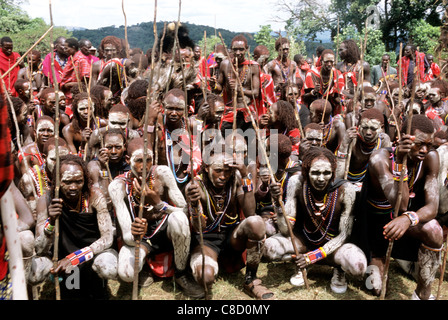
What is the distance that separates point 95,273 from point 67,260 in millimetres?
389

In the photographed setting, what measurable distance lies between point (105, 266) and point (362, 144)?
11.2 ft

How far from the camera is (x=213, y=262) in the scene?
3803 millimetres

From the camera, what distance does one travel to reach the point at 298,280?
4078 mm

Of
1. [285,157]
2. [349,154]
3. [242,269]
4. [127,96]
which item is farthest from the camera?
[127,96]

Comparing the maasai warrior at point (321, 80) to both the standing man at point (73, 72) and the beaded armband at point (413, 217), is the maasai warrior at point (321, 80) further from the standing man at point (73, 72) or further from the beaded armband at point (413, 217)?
the beaded armband at point (413, 217)

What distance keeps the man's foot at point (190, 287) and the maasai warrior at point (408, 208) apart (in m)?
1.66

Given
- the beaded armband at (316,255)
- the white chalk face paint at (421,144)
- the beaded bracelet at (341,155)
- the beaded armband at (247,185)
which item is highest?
the white chalk face paint at (421,144)

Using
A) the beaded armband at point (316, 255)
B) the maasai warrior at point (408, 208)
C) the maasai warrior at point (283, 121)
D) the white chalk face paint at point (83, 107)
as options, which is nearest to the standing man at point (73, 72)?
the white chalk face paint at point (83, 107)

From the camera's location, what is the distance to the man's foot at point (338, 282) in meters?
3.97

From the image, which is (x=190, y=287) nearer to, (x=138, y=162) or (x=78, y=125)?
(x=138, y=162)

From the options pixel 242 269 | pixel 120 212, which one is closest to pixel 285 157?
pixel 242 269

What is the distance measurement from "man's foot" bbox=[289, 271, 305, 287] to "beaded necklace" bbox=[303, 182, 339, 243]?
0.37 metres

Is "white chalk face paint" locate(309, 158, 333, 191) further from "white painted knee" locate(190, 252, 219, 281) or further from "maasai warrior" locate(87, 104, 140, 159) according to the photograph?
"maasai warrior" locate(87, 104, 140, 159)
